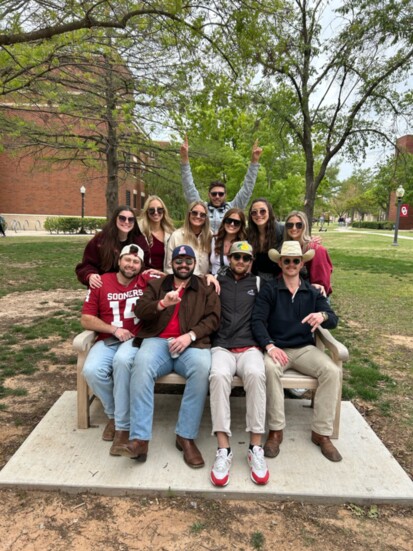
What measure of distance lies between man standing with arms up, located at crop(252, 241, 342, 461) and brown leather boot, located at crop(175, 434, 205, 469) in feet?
1.68

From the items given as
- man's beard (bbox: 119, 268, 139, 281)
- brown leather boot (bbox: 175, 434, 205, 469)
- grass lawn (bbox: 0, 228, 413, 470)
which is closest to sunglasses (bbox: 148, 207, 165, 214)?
man's beard (bbox: 119, 268, 139, 281)

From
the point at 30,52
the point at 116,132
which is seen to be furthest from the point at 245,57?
the point at 116,132

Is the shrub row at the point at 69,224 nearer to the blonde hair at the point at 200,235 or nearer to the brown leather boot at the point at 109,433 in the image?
the blonde hair at the point at 200,235

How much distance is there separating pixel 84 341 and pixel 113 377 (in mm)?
356

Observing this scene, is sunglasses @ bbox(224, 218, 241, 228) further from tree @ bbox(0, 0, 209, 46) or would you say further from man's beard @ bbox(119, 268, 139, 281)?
tree @ bbox(0, 0, 209, 46)

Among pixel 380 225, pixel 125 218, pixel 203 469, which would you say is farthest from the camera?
pixel 380 225

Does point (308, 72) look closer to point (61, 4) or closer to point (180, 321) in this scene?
point (61, 4)

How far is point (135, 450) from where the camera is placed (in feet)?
8.89

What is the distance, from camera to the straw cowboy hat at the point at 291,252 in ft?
10.8

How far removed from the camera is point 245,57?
5.82 meters

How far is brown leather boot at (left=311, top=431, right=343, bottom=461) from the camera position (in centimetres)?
296

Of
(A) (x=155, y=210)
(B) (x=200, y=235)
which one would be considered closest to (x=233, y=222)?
(B) (x=200, y=235)

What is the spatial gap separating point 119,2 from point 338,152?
32.5ft

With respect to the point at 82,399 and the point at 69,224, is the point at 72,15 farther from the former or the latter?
the point at 69,224
